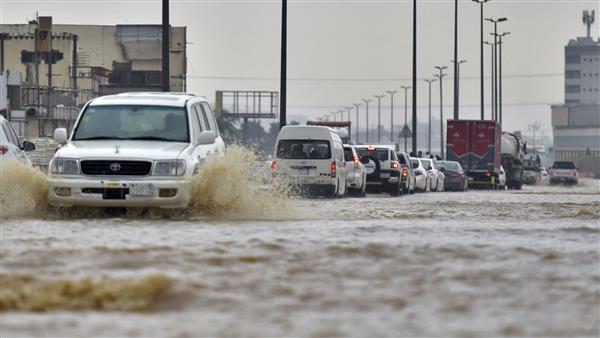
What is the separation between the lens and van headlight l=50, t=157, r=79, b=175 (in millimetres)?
21109

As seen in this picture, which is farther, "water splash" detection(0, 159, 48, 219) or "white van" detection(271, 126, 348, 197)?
"white van" detection(271, 126, 348, 197)

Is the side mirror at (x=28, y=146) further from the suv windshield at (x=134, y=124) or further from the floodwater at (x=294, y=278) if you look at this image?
the floodwater at (x=294, y=278)

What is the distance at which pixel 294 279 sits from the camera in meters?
12.5

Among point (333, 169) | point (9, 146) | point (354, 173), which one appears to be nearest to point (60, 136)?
point (9, 146)

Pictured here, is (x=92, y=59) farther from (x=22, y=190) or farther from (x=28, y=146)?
(x=22, y=190)

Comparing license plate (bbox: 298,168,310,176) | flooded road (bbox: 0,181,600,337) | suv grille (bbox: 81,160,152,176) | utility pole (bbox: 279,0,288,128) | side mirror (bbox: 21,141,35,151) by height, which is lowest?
flooded road (bbox: 0,181,600,337)

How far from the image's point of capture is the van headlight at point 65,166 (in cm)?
2111

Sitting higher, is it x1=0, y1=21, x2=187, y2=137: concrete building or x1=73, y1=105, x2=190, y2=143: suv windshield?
x1=0, y1=21, x2=187, y2=137: concrete building

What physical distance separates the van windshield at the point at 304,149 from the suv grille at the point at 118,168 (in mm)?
16110

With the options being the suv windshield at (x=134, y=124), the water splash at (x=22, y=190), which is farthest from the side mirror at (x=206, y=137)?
the water splash at (x=22, y=190)

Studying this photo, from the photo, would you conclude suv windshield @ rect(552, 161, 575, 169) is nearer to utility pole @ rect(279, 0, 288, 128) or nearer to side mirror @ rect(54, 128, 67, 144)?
utility pole @ rect(279, 0, 288, 128)

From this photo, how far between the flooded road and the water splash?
1523 mm

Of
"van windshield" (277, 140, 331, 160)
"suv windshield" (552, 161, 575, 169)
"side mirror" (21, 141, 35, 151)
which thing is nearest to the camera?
"side mirror" (21, 141, 35, 151)

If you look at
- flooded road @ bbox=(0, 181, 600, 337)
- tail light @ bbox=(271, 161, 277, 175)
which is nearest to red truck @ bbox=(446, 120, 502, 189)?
tail light @ bbox=(271, 161, 277, 175)
